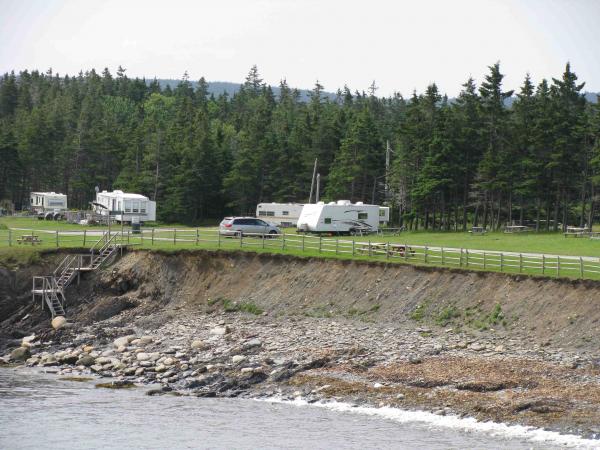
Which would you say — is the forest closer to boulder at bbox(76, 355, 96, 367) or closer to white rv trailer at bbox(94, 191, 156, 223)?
white rv trailer at bbox(94, 191, 156, 223)

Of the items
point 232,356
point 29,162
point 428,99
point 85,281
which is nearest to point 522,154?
point 428,99

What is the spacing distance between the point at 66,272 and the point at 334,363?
2083 centimetres

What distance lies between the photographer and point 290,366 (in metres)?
36.4

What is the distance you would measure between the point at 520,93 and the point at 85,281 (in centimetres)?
4281

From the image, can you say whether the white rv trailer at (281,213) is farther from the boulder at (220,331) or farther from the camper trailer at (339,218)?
the boulder at (220,331)

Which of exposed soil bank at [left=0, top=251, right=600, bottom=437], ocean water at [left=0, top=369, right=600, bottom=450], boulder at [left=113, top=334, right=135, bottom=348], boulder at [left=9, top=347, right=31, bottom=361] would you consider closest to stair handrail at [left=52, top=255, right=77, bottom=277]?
exposed soil bank at [left=0, top=251, right=600, bottom=437]

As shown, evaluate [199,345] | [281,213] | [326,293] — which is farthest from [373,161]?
[199,345]

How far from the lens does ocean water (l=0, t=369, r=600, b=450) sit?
28047 mm

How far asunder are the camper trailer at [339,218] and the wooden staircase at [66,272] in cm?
1621

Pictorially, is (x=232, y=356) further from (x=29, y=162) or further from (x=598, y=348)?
(x=29, y=162)

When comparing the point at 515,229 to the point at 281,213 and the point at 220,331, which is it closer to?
the point at 281,213

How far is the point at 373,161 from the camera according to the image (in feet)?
280

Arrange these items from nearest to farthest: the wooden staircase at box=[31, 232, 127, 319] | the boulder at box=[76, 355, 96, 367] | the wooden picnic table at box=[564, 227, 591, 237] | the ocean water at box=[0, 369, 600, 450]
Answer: the ocean water at box=[0, 369, 600, 450] < the boulder at box=[76, 355, 96, 367] < the wooden staircase at box=[31, 232, 127, 319] < the wooden picnic table at box=[564, 227, 591, 237]

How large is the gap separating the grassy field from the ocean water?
14.5 m
